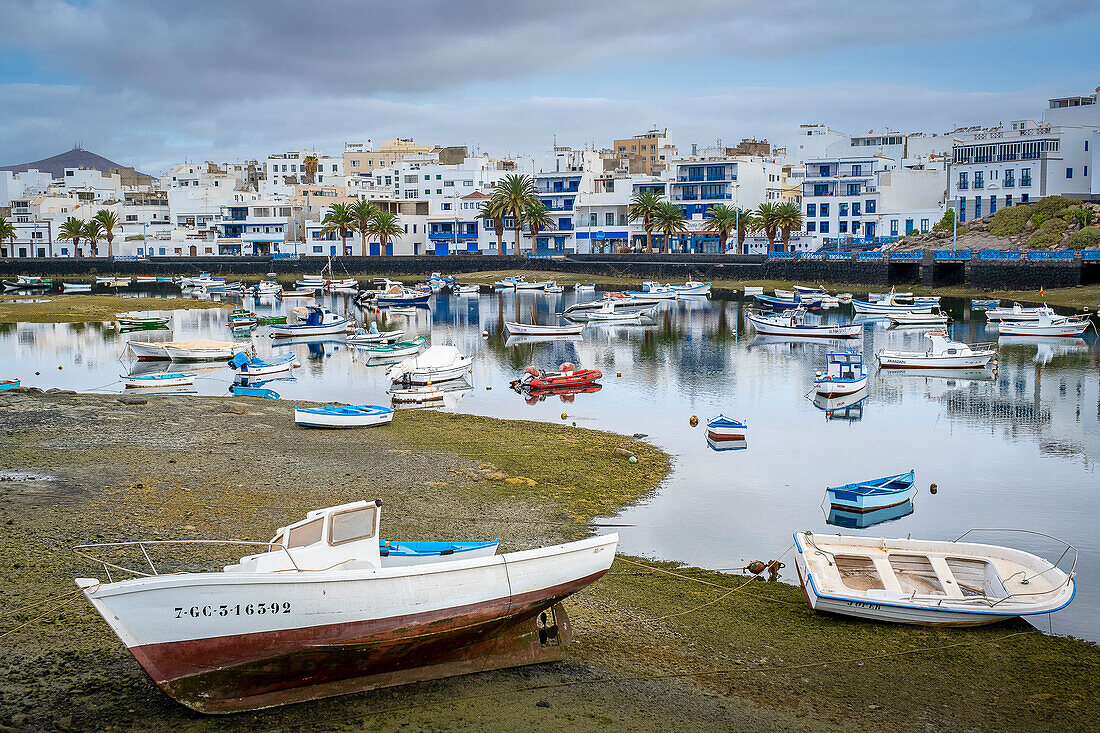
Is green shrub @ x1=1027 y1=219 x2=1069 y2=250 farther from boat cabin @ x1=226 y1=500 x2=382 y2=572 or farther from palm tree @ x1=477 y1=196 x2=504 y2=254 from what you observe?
boat cabin @ x1=226 y1=500 x2=382 y2=572

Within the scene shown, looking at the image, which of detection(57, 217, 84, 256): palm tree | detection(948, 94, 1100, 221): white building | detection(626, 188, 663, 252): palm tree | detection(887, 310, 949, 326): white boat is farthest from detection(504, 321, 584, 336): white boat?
detection(57, 217, 84, 256): palm tree

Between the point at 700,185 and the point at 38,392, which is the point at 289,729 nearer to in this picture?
the point at 38,392

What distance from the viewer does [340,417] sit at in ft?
102

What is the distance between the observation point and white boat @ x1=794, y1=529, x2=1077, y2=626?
1620 centimetres

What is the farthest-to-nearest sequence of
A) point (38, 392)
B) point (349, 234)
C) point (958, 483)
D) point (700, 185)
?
1. point (349, 234)
2. point (700, 185)
3. point (38, 392)
4. point (958, 483)

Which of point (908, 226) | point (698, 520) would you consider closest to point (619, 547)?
point (698, 520)

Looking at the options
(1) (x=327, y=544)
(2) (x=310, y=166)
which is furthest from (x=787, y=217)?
(1) (x=327, y=544)

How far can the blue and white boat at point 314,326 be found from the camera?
6850 cm

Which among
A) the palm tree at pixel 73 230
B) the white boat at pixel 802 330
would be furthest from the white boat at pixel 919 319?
the palm tree at pixel 73 230

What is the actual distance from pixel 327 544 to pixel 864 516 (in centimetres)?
1500

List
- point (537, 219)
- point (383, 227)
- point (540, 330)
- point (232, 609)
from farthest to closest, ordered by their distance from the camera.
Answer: point (383, 227), point (537, 219), point (540, 330), point (232, 609)

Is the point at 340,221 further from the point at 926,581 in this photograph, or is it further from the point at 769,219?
the point at 926,581

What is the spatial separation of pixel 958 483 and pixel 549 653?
1728 centimetres

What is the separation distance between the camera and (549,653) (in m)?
14.4
